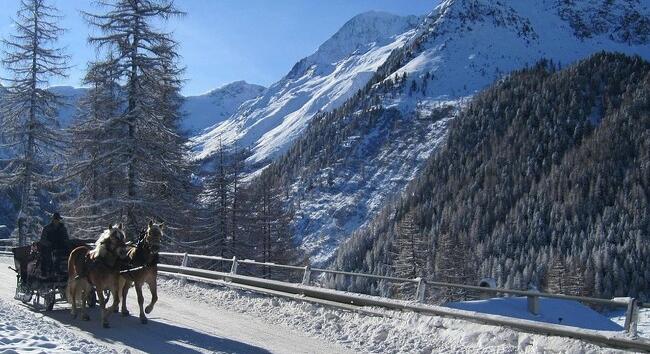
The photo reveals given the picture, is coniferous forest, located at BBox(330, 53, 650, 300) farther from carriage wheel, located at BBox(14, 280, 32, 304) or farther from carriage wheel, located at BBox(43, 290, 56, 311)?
carriage wheel, located at BBox(43, 290, 56, 311)

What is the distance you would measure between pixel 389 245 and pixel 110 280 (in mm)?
135628

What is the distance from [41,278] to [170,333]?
4176mm

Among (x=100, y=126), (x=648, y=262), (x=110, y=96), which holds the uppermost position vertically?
(x=110, y=96)

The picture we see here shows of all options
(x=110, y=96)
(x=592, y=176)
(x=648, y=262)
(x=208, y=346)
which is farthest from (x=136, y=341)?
(x=592, y=176)

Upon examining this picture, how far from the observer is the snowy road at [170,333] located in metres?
10.5

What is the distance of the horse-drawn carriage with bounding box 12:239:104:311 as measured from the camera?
13844 mm

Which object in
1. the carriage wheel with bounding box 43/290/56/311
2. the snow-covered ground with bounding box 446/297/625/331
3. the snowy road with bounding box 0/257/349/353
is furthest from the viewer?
the snow-covered ground with bounding box 446/297/625/331

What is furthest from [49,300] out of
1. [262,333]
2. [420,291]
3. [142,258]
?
[420,291]

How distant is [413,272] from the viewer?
52.0m

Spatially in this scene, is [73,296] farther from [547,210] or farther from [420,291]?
[547,210]

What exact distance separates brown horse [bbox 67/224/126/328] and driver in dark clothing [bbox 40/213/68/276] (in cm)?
131

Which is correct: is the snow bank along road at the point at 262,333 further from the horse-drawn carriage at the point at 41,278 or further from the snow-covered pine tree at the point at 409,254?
the snow-covered pine tree at the point at 409,254

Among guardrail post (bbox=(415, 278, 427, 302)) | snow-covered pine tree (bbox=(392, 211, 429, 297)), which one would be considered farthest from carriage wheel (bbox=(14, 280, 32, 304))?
snow-covered pine tree (bbox=(392, 211, 429, 297))

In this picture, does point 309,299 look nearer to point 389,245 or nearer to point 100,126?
point 100,126
